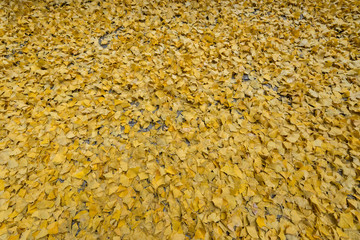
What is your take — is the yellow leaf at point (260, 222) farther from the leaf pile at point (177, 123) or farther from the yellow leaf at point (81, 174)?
the yellow leaf at point (81, 174)

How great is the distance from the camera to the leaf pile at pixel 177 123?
4.92ft

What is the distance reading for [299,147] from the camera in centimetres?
184

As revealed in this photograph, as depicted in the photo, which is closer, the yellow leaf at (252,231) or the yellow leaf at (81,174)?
the yellow leaf at (252,231)

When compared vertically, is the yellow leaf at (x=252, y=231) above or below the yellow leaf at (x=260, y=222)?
below

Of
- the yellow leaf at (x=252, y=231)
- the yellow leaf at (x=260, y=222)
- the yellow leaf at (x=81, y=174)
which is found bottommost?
the yellow leaf at (x=252, y=231)

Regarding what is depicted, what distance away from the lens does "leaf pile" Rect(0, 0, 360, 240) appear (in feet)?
4.92

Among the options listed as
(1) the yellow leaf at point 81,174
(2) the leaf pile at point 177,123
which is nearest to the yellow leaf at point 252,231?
(2) the leaf pile at point 177,123

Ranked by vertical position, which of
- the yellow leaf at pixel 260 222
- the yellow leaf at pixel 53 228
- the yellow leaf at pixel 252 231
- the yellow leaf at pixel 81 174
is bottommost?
the yellow leaf at pixel 53 228

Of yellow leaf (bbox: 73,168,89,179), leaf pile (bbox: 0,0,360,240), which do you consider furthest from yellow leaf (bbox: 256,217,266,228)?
yellow leaf (bbox: 73,168,89,179)

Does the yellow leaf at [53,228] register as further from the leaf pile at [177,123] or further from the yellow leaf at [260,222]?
the yellow leaf at [260,222]

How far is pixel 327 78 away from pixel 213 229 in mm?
2406

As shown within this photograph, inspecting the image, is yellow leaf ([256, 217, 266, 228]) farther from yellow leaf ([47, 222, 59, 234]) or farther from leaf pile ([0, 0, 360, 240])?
yellow leaf ([47, 222, 59, 234])

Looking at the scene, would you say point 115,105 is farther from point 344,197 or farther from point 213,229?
point 344,197

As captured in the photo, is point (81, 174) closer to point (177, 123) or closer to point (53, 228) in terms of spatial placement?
point (53, 228)
